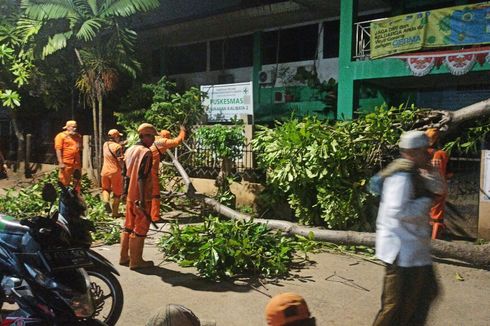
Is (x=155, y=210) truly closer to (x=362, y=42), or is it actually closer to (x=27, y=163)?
(x=362, y=42)

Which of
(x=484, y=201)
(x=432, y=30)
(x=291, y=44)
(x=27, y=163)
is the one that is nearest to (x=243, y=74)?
(x=291, y=44)

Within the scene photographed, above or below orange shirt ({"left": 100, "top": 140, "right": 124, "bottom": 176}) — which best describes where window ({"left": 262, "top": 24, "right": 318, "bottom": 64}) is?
above

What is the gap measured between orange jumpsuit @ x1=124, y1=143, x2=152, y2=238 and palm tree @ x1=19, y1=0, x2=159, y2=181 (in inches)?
274

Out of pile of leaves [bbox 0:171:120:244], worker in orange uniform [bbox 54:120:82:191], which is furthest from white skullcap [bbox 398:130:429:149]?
worker in orange uniform [bbox 54:120:82:191]

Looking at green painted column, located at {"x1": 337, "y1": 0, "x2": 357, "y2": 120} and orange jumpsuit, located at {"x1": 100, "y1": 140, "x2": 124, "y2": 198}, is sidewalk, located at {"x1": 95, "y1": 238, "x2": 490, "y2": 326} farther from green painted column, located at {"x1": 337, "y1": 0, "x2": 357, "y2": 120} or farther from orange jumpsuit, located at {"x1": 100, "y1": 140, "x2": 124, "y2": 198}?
green painted column, located at {"x1": 337, "y1": 0, "x2": 357, "y2": 120}

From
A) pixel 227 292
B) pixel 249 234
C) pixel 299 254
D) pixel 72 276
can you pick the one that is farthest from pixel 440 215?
pixel 72 276

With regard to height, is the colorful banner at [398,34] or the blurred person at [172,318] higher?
the colorful banner at [398,34]

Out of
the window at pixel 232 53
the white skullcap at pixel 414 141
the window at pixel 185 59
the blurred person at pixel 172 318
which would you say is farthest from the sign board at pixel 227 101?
the blurred person at pixel 172 318

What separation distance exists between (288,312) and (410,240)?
1386mm

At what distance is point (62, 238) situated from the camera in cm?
320

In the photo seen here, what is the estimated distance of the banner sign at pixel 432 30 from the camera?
356 inches

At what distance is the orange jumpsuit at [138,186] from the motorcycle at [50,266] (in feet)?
5.93

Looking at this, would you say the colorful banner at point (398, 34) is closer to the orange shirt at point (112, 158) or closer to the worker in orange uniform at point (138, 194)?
the orange shirt at point (112, 158)

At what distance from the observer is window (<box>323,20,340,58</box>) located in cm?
1335
